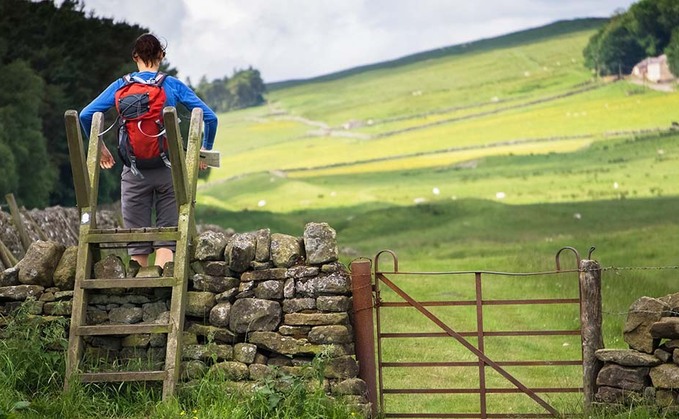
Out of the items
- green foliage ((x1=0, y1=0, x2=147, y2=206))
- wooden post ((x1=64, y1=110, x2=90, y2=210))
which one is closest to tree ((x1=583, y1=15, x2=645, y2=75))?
green foliage ((x1=0, y1=0, x2=147, y2=206))

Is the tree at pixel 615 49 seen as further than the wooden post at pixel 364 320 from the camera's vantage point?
Yes

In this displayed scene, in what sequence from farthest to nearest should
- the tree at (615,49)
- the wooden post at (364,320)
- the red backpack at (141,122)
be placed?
the tree at (615,49), the red backpack at (141,122), the wooden post at (364,320)

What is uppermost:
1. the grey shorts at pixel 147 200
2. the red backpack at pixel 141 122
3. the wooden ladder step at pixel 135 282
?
the red backpack at pixel 141 122

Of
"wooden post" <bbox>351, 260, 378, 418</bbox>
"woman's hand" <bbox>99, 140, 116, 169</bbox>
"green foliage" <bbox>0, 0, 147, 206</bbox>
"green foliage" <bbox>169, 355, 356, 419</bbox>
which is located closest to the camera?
"green foliage" <bbox>169, 355, 356, 419</bbox>

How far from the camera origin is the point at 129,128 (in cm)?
1116

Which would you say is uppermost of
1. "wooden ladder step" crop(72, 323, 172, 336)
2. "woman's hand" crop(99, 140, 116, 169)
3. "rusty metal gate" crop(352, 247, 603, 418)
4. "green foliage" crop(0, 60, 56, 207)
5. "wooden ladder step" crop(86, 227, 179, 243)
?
"green foliage" crop(0, 60, 56, 207)

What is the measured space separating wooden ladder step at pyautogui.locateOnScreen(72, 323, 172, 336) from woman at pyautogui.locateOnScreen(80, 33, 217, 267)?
745 mm

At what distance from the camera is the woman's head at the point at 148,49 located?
11086 millimetres

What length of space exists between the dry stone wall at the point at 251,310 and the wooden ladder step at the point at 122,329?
1.06 ft

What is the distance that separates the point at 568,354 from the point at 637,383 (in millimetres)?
7123

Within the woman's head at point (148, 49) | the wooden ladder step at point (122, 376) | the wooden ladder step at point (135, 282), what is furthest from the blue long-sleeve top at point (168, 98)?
the wooden ladder step at point (122, 376)

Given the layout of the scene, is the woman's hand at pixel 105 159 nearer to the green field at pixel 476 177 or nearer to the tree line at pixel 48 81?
the green field at pixel 476 177

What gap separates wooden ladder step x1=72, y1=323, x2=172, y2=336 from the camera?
1077 centimetres

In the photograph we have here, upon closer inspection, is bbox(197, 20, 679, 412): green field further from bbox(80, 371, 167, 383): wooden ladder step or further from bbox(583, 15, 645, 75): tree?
bbox(80, 371, 167, 383): wooden ladder step
